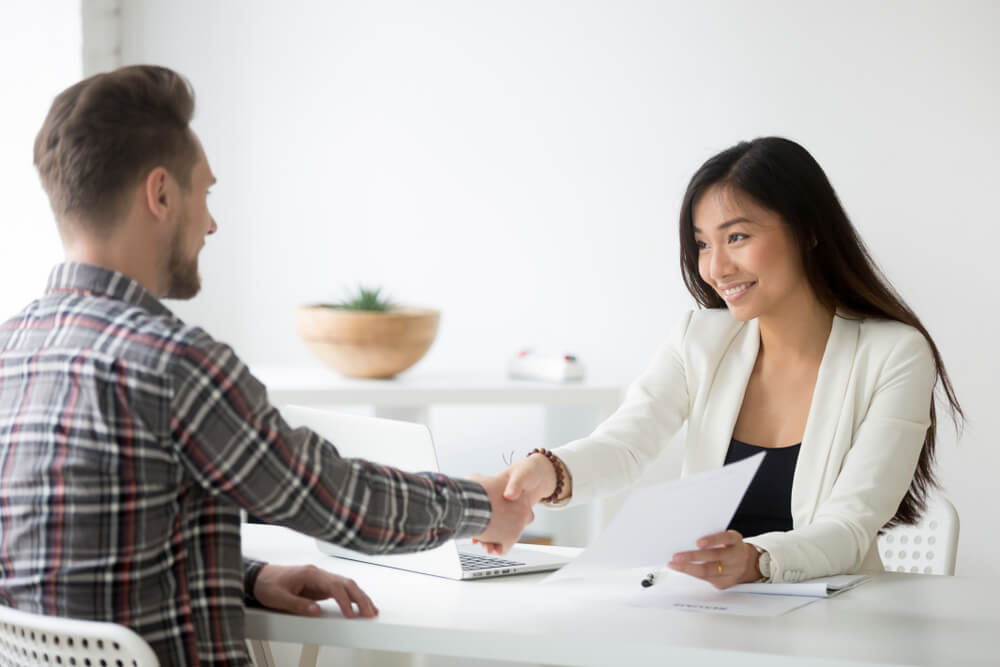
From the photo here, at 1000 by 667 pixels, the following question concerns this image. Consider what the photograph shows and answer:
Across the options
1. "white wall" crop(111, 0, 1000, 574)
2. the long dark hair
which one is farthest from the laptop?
"white wall" crop(111, 0, 1000, 574)

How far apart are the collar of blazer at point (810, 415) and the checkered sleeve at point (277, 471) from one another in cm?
78

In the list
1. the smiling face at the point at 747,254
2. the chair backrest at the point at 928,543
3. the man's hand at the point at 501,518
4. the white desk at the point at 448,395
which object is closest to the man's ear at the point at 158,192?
the man's hand at the point at 501,518

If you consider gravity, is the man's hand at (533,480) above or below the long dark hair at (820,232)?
below

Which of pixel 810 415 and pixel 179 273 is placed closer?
pixel 179 273

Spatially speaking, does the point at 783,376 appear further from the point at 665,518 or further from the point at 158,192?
the point at 158,192

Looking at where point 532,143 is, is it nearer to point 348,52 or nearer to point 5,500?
point 348,52

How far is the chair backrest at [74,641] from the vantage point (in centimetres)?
112

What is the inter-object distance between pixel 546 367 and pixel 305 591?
2019 mm

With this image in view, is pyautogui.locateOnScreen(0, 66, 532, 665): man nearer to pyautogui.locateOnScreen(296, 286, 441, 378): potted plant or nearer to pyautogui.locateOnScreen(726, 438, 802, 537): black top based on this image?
pyautogui.locateOnScreen(726, 438, 802, 537): black top

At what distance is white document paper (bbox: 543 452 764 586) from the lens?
1.31m

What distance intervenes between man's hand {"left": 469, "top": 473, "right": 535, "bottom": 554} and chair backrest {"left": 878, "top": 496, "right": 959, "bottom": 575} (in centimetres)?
87

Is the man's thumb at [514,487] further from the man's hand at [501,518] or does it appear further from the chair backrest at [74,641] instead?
the chair backrest at [74,641]

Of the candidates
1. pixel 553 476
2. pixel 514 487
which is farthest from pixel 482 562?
pixel 553 476

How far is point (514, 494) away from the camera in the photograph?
1577 millimetres
